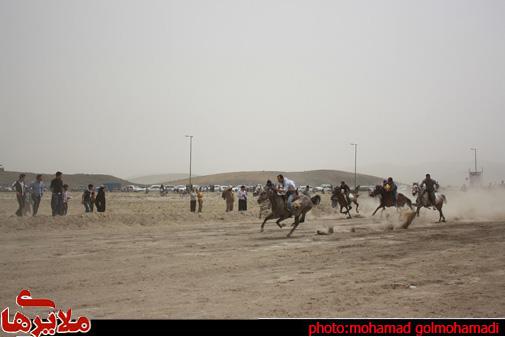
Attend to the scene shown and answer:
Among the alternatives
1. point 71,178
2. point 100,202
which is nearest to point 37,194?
point 100,202

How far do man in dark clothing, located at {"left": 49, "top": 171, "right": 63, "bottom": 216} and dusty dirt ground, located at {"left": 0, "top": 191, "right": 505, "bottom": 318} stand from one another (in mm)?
4910

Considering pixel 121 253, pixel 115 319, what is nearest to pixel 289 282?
pixel 115 319

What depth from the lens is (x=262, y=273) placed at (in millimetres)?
12367

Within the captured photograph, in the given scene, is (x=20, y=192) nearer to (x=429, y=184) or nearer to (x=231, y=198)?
(x=231, y=198)

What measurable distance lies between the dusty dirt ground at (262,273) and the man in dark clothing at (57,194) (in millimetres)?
4910

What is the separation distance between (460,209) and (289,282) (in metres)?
28.9

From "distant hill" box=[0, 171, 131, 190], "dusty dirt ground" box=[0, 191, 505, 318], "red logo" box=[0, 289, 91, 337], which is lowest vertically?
"red logo" box=[0, 289, 91, 337]

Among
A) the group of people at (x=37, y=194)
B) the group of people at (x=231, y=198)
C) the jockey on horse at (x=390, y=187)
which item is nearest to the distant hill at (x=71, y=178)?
the group of people at (x=231, y=198)

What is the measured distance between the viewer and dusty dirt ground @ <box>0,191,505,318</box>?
9.03 meters

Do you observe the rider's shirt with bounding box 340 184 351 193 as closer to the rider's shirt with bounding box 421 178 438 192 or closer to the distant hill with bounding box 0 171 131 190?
the rider's shirt with bounding box 421 178 438 192

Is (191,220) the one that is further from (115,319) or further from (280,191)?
(115,319)

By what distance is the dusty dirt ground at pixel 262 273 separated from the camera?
9.03m

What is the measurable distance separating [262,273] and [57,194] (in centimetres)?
1850

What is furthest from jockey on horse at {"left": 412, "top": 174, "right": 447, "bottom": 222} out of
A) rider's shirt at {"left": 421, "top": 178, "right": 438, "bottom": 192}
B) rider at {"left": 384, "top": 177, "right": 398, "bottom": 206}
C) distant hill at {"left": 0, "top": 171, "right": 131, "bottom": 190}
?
distant hill at {"left": 0, "top": 171, "right": 131, "bottom": 190}
